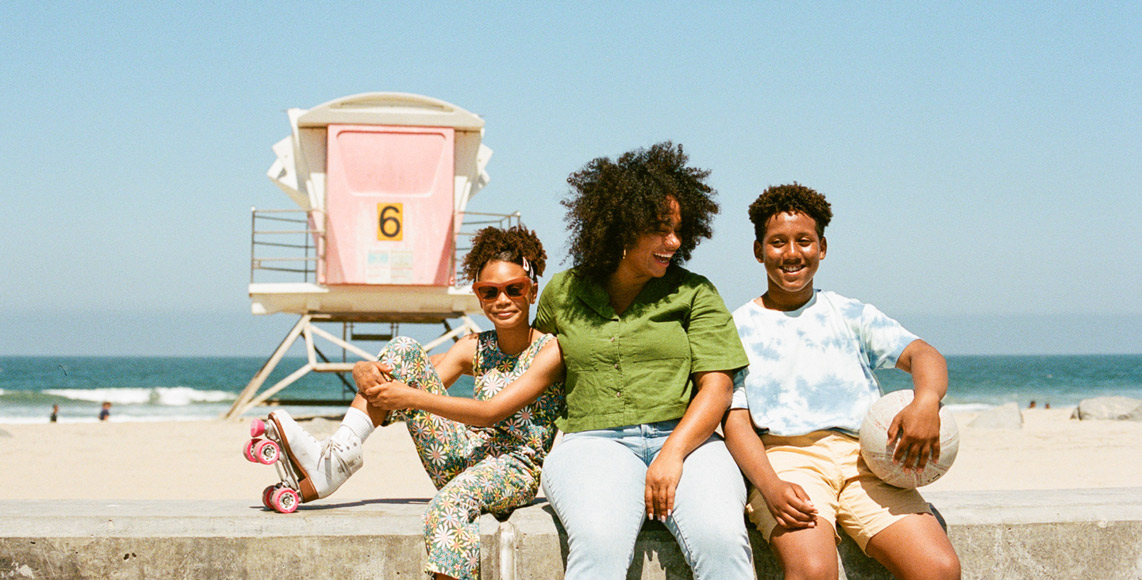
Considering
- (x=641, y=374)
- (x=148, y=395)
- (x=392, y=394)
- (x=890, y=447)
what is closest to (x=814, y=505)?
(x=890, y=447)

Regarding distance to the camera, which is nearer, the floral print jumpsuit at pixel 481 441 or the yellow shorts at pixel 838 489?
the yellow shorts at pixel 838 489

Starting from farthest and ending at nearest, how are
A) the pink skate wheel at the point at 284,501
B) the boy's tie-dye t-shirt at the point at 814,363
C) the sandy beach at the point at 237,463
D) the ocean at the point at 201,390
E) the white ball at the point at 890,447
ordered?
the ocean at the point at 201,390 < the sandy beach at the point at 237,463 < the pink skate wheel at the point at 284,501 < the boy's tie-dye t-shirt at the point at 814,363 < the white ball at the point at 890,447

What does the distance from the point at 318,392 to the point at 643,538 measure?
44555 millimetres

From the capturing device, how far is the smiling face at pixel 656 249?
11.4 feet

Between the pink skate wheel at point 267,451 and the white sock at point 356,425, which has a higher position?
the white sock at point 356,425

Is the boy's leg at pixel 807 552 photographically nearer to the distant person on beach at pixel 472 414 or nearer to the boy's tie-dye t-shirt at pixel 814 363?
the boy's tie-dye t-shirt at pixel 814 363

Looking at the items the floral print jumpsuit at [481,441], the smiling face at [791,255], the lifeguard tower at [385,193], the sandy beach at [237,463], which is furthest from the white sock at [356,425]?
the lifeguard tower at [385,193]

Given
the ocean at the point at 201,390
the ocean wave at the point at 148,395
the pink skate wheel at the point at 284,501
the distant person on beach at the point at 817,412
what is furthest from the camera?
the ocean wave at the point at 148,395

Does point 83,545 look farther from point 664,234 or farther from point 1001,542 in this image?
point 1001,542

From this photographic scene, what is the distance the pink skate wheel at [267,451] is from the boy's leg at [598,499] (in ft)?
3.38

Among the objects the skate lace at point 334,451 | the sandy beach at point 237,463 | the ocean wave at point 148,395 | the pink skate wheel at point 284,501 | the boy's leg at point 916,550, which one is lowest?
the ocean wave at point 148,395

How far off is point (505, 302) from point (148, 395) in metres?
45.8

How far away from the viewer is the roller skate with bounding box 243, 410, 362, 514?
3.50 m

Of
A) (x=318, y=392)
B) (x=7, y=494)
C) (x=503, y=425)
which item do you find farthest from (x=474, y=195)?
(x=318, y=392)
